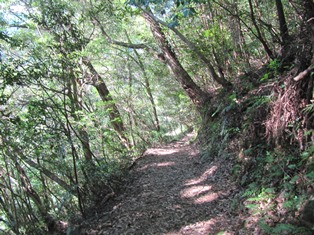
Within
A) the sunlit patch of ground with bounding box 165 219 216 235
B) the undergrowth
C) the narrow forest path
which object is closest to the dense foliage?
the undergrowth

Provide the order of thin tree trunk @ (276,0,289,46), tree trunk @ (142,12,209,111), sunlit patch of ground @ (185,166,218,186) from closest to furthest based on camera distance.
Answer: thin tree trunk @ (276,0,289,46) < sunlit patch of ground @ (185,166,218,186) < tree trunk @ (142,12,209,111)

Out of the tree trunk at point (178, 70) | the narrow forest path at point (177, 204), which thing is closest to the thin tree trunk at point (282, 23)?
the narrow forest path at point (177, 204)

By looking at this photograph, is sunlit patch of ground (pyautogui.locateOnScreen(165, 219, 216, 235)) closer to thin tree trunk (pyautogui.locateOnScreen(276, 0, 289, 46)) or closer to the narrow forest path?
the narrow forest path

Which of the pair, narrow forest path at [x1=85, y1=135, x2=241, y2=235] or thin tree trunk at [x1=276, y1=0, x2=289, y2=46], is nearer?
narrow forest path at [x1=85, y1=135, x2=241, y2=235]

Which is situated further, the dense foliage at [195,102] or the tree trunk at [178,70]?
the tree trunk at [178,70]

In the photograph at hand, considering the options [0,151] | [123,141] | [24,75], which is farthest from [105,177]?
[123,141]

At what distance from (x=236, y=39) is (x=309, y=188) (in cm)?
568

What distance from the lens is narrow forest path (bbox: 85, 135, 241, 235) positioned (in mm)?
4484

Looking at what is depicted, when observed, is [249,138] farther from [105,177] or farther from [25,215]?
[25,215]

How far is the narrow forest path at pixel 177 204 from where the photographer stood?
448 centimetres

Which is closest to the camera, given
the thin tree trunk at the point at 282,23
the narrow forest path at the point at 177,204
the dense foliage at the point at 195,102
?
the dense foliage at the point at 195,102

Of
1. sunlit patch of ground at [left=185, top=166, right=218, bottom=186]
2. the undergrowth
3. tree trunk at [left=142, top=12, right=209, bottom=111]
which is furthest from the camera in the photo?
tree trunk at [left=142, top=12, right=209, bottom=111]

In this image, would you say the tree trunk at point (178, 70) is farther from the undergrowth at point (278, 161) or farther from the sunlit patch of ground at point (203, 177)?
the undergrowth at point (278, 161)

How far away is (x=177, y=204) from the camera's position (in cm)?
555
